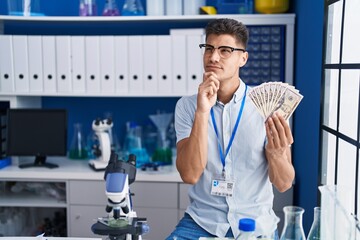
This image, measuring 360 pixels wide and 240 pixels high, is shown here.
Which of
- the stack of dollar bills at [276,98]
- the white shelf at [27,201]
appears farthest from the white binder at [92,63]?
the stack of dollar bills at [276,98]

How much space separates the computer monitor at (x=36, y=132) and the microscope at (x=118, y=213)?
5.15 ft

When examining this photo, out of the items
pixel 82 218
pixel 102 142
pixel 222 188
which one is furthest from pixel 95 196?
pixel 222 188

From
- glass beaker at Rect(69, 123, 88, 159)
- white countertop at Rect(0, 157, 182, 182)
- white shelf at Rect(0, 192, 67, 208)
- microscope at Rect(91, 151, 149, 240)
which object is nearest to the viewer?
microscope at Rect(91, 151, 149, 240)

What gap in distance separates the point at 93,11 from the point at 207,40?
4.66 feet

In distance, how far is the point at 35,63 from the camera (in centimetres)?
275

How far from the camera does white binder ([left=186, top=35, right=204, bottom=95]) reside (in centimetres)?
266

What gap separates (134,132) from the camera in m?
2.97

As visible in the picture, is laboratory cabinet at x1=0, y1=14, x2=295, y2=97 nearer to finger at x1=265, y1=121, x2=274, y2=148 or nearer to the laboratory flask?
the laboratory flask

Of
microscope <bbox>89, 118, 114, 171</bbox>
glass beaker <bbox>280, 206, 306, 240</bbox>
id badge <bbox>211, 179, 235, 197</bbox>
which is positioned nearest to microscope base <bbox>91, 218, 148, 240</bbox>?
glass beaker <bbox>280, 206, 306, 240</bbox>

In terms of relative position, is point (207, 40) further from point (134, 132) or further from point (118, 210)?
point (134, 132)

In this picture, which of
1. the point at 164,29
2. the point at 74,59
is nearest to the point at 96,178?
the point at 74,59

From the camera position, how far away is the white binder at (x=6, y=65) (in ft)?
8.98

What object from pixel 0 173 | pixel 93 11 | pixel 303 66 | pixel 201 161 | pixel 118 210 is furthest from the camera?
pixel 93 11

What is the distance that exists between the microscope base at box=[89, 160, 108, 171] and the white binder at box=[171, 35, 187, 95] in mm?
660
